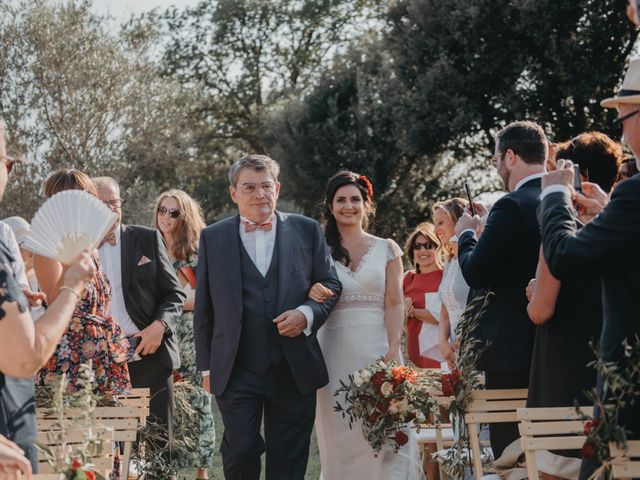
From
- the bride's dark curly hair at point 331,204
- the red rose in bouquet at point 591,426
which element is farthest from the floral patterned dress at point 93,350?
the red rose in bouquet at point 591,426

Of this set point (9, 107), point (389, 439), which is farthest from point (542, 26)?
point (389, 439)

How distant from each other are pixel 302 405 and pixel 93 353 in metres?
1.30

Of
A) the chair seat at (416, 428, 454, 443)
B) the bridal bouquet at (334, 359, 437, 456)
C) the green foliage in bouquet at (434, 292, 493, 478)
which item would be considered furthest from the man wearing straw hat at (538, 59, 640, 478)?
the chair seat at (416, 428, 454, 443)

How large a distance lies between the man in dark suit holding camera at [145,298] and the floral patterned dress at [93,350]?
803 millimetres

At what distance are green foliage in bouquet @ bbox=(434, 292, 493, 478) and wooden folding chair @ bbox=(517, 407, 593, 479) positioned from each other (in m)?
0.95

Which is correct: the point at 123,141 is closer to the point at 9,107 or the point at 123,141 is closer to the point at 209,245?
the point at 9,107

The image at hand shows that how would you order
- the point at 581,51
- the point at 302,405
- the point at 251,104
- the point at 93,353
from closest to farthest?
the point at 93,353, the point at 302,405, the point at 581,51, the point at 251,104

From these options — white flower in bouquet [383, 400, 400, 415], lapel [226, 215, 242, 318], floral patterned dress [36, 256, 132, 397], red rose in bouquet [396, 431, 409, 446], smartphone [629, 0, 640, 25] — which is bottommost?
red rose in bouquet [396, 431, 409, 446]

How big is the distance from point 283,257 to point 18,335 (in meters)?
3.06

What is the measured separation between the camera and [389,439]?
5.96 metres

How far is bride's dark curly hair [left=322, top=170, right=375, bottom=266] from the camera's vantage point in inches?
260

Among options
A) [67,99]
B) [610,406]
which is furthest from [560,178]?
[67,99]

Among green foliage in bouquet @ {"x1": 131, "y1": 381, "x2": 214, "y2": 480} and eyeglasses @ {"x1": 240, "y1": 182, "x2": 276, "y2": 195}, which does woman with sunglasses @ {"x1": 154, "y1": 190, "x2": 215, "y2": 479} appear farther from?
eyeglasses @ {"x1": 240, "y1": 182, "x2": 276, "y2": 195}

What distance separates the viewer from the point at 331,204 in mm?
6680
